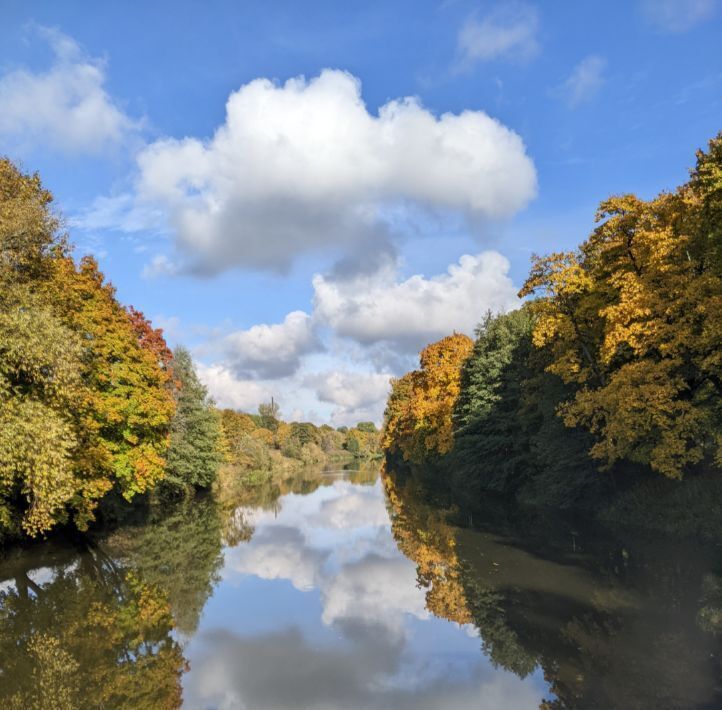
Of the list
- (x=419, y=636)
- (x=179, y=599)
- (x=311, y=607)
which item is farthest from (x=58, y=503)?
(x=419, y=636)

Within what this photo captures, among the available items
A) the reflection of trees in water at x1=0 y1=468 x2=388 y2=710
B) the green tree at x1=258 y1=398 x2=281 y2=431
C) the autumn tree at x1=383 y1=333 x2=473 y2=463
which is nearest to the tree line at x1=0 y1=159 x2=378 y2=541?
the reflection of trees in water at x1=0 y1=468 x2=388 y2=710

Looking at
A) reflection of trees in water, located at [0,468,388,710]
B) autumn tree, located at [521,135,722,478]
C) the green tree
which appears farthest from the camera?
the green tree

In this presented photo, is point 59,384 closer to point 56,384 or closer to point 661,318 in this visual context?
point 56,384

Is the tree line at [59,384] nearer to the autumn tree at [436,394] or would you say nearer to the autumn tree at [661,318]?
the autumn tree at [661,318]

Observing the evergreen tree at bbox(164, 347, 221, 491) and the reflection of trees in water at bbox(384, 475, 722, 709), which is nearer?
the reflection of trees in water at bbox(384, 475, 722, 709)

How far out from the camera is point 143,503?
44500mm

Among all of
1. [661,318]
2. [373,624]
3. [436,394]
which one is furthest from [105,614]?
[436,394]

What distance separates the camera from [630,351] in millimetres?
25750

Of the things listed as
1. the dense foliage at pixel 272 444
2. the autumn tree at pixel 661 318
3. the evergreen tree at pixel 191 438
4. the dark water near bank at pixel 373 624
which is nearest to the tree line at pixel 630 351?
the autumn tree at pixel 661 318

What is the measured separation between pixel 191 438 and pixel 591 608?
39.9 metres

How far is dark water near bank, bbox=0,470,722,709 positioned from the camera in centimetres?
982

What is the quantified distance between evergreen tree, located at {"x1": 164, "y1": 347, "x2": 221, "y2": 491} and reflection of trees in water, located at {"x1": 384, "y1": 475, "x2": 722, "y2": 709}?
27454mm

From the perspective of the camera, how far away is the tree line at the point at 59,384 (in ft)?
53.8

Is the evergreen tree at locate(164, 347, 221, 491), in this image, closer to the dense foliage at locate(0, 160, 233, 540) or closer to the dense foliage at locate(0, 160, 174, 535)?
the dense foliage at locate(0, 160, 233, 540)
